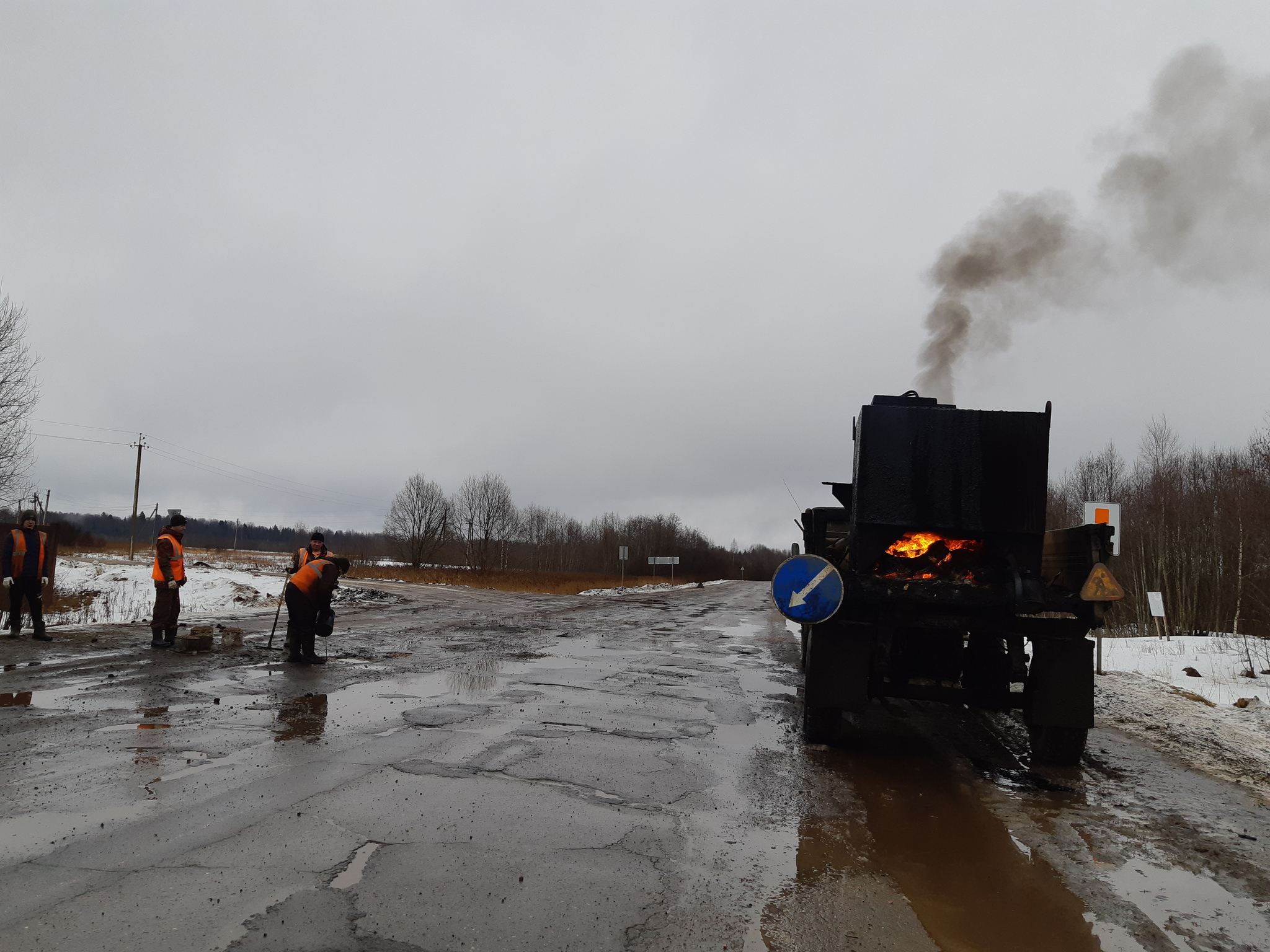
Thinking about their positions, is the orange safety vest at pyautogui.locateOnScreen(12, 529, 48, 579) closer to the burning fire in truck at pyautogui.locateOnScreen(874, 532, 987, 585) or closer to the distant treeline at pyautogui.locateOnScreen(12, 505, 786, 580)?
the burning fire in truck at pyautogui.locateOnScreen(874, 532, 987, 585)

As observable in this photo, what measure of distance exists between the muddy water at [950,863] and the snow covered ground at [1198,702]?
301 centimetres

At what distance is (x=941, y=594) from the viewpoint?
6.25 metres

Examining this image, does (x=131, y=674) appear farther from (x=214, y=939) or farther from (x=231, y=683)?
(x=214, y=939)

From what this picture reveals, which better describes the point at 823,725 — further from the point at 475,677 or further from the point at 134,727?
the point at 134,727

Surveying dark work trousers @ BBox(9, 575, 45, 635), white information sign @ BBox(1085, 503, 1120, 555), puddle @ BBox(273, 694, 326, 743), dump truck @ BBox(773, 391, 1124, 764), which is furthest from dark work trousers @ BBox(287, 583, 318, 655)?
white information sign @ BBox(1085, 503, 1120, 555)

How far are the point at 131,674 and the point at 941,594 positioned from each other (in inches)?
353

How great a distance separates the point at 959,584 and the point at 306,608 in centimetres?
851

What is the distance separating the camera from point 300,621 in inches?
416

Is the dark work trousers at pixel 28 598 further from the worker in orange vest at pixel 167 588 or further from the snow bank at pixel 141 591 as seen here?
the snow bank at pixel 141 591

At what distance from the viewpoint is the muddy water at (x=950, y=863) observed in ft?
11.1

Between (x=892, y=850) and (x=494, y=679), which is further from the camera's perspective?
(x=494, y=679)

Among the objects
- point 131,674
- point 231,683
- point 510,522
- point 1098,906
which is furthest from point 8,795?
point 510,522

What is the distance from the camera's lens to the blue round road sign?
20.4ft

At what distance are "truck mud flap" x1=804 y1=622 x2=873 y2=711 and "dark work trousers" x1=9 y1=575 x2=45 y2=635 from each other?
452 inches
